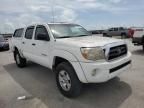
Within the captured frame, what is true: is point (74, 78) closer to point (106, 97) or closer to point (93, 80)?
point (93, 80)

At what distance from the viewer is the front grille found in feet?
12.9

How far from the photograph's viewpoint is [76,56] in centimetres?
384

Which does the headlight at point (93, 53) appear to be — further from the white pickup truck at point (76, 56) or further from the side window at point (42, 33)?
the side window at point (42, 33)

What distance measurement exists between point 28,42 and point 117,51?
3.47m

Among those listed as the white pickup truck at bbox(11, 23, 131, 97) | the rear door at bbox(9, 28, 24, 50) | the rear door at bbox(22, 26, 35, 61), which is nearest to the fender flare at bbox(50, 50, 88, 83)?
the white pickup truck at bbox(11, 23, 131, 97)

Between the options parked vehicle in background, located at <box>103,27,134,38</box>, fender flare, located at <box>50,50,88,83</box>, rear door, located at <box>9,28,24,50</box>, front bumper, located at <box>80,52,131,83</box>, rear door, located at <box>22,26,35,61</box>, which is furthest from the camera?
parked vehicle in background, located at <box>103,27,134,38</box>

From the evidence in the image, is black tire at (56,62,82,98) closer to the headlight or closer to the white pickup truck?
the white pickup truck

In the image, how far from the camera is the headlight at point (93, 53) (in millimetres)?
3684

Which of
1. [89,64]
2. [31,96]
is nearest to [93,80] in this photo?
[89,64]

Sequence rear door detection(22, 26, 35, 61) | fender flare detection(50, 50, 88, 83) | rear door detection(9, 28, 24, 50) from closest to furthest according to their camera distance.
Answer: fender flare detection(50, 50, 88, 83)
rear door detection(22, 26, 35, 61)
rear door detection(9, 28, 24, 50)

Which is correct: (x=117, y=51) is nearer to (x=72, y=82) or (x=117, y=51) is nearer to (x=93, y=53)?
(x=93, y=53)

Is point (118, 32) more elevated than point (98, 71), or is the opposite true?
point (118, 32)

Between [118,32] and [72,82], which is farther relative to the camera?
[118,32]

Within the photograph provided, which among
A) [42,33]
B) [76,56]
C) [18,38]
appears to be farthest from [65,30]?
[18,38]
